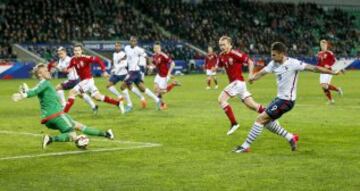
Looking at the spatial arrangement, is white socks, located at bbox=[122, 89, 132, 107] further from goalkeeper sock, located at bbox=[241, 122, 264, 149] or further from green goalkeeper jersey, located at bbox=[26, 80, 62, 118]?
goalkeeper sock, located at bbox=[241, 122, 264, 149]

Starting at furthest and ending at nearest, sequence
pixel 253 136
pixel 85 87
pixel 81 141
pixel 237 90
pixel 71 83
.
A: pixel 71 83 < pixel 85 87 < pixel 237 90 < pixel 81 141 < pixel 253 136

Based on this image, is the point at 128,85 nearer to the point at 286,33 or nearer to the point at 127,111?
the point at 127,111

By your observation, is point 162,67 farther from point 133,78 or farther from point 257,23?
point 257,23

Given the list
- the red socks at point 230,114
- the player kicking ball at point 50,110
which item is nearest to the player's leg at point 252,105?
the red socks at point 230,114

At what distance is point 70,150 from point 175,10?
53.5 metres

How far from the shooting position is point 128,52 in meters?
27.8

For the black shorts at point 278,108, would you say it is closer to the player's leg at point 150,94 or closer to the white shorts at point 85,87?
the white shorts at point 85,87

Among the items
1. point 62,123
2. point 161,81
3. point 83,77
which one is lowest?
point 161,81

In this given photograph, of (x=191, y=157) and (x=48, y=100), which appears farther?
(x=48, y=100)

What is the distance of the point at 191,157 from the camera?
13.5 meters

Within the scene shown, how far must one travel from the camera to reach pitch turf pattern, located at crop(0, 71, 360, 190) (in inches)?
424

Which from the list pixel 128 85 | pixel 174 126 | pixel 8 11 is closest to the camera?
pixel 174 126

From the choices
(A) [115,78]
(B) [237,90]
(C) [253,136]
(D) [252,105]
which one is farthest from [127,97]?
(C) [253,136]

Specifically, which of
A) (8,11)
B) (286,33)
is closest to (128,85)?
(8,11)
